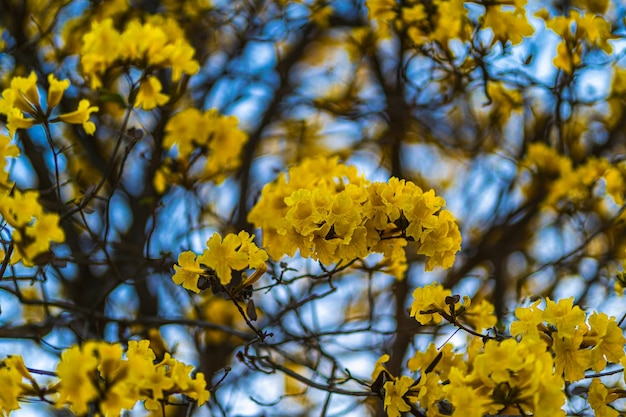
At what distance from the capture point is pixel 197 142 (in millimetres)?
3596

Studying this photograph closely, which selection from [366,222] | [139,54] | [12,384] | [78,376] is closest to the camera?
[78,376]

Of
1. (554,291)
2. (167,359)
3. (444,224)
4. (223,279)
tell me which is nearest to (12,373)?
(167,359)

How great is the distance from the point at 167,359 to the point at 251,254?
1.31 ft

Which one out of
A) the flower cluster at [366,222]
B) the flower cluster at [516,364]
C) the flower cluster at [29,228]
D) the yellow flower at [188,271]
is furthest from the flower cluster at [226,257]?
the flower cluster at [516,364]

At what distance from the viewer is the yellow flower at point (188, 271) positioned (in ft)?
7.36

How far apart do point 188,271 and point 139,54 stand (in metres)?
1.18

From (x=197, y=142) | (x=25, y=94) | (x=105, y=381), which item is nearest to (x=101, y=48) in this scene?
(x=25, y=94)

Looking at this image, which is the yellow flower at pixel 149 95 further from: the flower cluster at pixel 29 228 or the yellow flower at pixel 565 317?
the yellow flower at pixel 565 317

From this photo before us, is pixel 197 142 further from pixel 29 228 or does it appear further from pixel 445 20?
pixel 29 228

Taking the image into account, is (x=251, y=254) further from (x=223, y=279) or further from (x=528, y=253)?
(x=528, y=253)

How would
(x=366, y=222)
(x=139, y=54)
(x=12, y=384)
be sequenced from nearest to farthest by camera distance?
(x=12, y=384) → (x=366, y=222) → (x=139, y=54)

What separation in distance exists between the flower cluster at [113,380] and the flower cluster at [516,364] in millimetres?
642

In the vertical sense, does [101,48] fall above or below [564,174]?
below

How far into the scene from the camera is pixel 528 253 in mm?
5418
